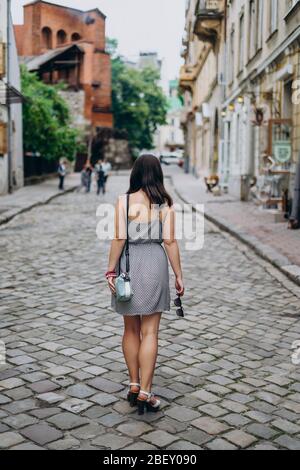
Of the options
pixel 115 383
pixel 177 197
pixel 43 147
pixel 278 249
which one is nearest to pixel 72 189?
pixel 43 147

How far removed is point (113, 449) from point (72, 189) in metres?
28.6

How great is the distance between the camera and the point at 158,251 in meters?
4.06

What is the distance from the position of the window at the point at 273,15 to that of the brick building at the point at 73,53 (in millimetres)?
4780

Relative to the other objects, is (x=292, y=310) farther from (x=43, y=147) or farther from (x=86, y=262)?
(x=43, y=147)

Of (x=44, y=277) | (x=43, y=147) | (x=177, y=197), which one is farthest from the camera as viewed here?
(x=43, y=147)

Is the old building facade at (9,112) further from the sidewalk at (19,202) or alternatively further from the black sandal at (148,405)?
the black sandal at (148,405)

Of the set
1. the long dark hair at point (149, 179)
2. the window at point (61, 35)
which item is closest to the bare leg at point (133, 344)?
the long dark hair at point (149, 179)

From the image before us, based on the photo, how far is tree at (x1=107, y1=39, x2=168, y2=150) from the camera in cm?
6462

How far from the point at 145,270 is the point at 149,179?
0.57m

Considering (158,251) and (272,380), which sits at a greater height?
(158,251)

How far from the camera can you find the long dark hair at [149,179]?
13.1 ft

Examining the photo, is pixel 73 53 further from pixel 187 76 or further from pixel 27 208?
pixel 187 76

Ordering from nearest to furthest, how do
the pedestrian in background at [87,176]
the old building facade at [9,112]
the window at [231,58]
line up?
the old building facade at [9,112] < the window at [231,58] < the pedestrian in background at [87,176]

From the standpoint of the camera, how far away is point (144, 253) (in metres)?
4.02
